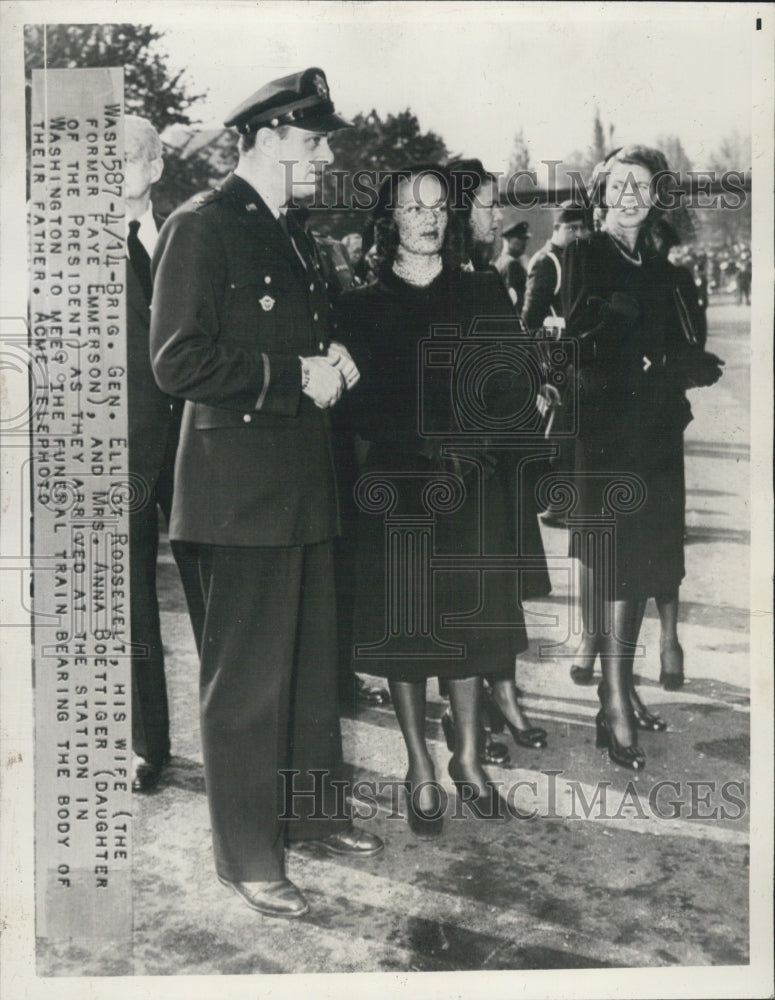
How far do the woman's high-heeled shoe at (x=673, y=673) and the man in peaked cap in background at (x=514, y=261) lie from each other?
3.13ft

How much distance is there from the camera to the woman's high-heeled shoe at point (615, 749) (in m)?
2.62

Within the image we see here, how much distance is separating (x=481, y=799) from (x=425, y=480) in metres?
0.81

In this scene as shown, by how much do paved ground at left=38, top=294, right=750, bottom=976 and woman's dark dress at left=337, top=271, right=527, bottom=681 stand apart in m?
0.15

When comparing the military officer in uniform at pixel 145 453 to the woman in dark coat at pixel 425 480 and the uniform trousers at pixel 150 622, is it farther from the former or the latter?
the woman in dark coat at pixel 425 480

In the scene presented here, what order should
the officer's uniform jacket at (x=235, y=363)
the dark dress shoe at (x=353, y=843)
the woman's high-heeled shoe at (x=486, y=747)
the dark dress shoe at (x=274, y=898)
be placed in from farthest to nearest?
the woman's high-heeled shoe at (x=486, y=747) → the dark dress shoe at (x=353, y=843) → the dark dress shoe at (x=274, y=898) → the officer's uniform jacket at (x=235, y=363)

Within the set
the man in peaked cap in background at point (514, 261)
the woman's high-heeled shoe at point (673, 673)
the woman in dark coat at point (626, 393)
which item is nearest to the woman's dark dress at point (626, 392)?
the woman in dark coat at point (626, 393)

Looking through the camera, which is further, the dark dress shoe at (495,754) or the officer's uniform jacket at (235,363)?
the dark dress shoe at (495,754)

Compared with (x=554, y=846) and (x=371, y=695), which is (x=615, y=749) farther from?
(x=371, y=695)

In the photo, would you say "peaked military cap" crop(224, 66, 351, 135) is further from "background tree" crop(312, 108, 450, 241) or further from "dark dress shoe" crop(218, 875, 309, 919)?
"dark dress shoe" crop(218, 875, 309, 919)

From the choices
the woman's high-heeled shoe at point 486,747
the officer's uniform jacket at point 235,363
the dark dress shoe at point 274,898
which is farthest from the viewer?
the woman's high-heeled shoe at point 486,747

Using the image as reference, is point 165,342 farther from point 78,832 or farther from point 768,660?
point 768,660

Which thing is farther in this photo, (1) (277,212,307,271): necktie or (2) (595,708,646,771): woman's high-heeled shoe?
(2) (595,708,646,771): woman's high-heeled shoe

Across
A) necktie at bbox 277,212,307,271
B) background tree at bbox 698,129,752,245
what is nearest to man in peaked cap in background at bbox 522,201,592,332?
background tree at bbox 698,129,752,245

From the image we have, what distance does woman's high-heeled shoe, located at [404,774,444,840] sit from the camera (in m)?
2.53
